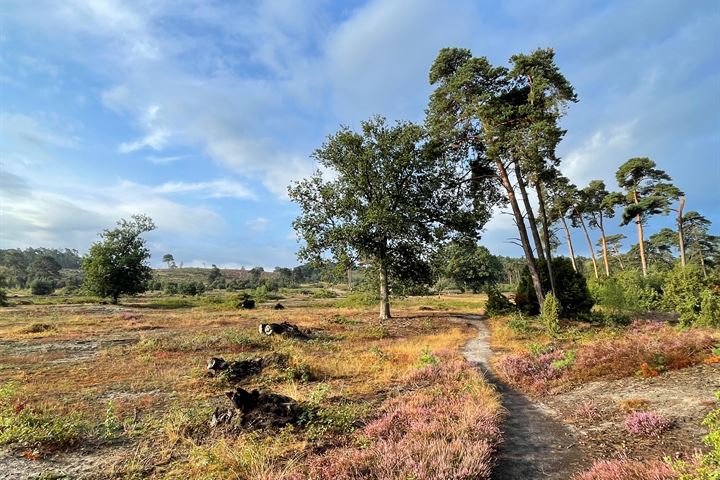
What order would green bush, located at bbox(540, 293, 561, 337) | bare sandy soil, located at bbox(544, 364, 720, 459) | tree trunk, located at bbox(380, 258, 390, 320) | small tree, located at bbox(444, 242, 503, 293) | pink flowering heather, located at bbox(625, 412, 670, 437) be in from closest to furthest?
bare sandy soil, located at bbox(544, 364, 720, 459), pink flowering heather, located at bbox(625, 412, 670, 437), green bush, located at bbox(540, 293, 561, 337), tree trunk, located at bbox(380, 258, 390, 320), small tree, located at bbox(444, 242, 503, 293)

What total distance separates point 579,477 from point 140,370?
48.5 ft

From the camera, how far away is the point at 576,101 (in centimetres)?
2117

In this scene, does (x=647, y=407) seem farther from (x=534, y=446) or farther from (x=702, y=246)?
(x=702, y=246)

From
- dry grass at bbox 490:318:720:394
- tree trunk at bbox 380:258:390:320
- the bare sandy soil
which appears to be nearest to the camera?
the bare sandy soil

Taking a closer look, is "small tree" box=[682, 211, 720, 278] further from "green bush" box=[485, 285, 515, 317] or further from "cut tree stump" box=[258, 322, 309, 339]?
"cut tree stump" box=[258, 322, 309, 339]

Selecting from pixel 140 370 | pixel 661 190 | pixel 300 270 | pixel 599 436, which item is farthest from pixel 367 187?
pixel 300 270

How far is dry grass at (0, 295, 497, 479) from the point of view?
6.33m

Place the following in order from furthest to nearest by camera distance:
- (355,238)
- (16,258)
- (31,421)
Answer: (16,258) < (355,238) < (31,421)

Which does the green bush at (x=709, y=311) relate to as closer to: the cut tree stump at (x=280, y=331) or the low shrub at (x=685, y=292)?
the low shrub at (x=685, y=292)

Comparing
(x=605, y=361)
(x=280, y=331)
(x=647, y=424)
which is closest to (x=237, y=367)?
(x=280, y=331)


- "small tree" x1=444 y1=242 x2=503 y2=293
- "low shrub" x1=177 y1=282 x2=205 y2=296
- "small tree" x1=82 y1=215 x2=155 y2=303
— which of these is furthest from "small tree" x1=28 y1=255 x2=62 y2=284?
"small tree" x1=444 y1=242 x2=503 y2=293

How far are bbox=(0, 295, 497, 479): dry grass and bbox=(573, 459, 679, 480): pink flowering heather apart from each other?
266 cm

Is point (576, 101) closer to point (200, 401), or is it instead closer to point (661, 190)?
point (200, 401)

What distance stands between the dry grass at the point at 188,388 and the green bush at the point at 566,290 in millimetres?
9924
